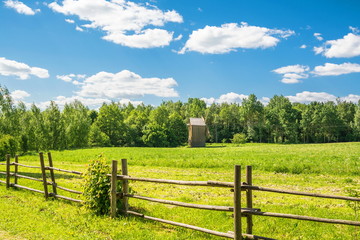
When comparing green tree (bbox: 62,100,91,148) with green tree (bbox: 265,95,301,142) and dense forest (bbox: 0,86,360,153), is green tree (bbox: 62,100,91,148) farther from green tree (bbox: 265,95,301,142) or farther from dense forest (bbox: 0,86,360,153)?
green tree (bbox: 265,95,301,142)

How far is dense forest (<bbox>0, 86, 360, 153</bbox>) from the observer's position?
62.0 meters

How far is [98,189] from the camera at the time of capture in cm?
843

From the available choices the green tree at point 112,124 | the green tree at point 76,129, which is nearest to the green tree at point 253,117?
the green tree at point 112,124

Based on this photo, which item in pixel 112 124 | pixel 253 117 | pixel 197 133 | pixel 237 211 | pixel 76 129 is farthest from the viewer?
pixel 253 117

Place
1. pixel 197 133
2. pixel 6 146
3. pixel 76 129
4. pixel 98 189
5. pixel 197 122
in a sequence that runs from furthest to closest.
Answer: pixel 197 122 → pixel 197 133 → pixel 76 129 → pixel 6 146 → pixel 98 189

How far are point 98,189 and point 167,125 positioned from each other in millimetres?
79335

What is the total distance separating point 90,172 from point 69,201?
2474 mm

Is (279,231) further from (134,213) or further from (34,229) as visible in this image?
(34,229)

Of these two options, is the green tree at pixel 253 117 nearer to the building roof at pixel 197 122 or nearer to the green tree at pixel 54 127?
the building roof at pixel 197 122

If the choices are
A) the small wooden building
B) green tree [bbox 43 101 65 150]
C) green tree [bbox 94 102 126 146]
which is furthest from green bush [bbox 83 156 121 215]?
green tree [bbox 94 102 126 146]

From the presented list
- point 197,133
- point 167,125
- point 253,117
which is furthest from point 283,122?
point 167,125

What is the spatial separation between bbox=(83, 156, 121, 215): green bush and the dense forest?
49930mm

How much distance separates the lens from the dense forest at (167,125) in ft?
204

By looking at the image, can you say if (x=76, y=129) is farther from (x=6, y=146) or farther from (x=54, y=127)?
(x=6, y=146)
